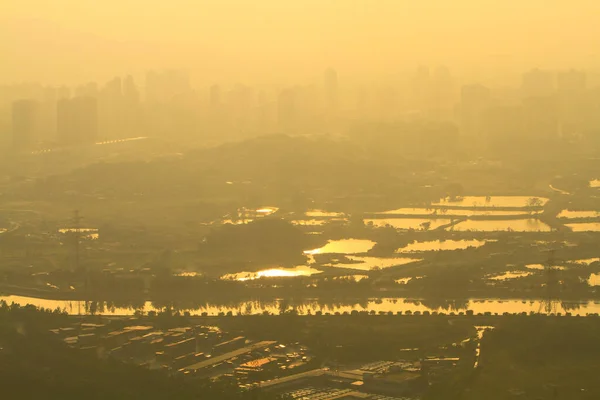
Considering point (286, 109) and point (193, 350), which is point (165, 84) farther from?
point (193, 350)

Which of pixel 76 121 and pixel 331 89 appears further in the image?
pixel 331 89

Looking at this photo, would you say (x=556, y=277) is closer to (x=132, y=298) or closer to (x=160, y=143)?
(x=132, y=298)

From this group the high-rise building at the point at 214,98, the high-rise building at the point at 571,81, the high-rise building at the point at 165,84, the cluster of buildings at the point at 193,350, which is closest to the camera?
the cluster of buildings at the point at 193,350

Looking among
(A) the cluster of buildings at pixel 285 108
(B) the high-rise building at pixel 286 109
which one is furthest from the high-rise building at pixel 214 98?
(B) the high-rise building at pixel 286 109

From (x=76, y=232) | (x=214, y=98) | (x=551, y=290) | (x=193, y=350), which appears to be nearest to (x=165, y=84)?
(x=214, y=98)

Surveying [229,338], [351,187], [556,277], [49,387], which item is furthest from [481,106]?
[49,387]

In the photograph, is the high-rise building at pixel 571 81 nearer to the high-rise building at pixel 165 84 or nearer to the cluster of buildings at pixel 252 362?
the high-rise building at pixel 165 84
